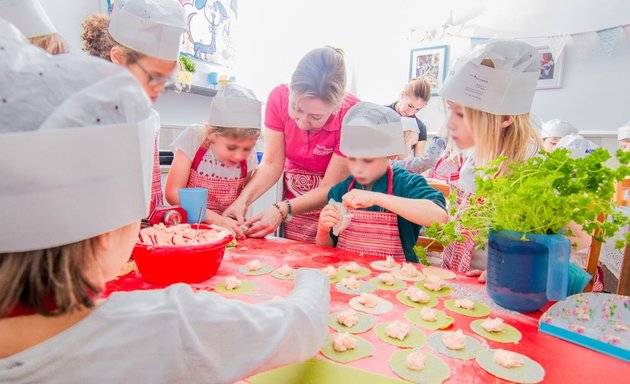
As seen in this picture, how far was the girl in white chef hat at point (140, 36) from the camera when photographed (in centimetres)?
150

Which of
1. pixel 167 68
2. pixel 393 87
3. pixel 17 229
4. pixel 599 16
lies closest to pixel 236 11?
pixel 393 87

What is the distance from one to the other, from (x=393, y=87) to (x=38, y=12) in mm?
3886

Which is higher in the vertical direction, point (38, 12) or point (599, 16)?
point (599, 16)

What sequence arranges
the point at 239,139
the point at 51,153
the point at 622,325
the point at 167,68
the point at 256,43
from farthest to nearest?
the point at 256,43, the point at 239,139, the point at 167,68, the point at 622,325, the point at 51,153

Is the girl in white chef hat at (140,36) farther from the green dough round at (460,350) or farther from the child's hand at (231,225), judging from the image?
the green dough round at (460,350)

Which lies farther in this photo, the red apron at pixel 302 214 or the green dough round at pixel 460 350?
the red apron at pixel 302 214

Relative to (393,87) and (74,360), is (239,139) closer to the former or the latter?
(74,360)

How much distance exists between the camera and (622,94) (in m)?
3.55

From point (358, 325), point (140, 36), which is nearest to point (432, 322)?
point (358, 325)

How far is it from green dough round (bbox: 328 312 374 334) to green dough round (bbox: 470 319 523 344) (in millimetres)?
205

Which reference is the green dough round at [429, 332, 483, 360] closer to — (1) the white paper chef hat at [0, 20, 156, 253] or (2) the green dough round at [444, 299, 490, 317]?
(2) the green dough round at [444, 299, 490, 317]

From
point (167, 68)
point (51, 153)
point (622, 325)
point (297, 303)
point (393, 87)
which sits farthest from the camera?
point (393, 87)

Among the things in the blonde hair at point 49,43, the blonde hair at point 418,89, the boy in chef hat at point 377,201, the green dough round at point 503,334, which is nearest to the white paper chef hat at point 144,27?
the blonde hair at point 49,43

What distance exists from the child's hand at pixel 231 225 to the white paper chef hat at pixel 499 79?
884mm
